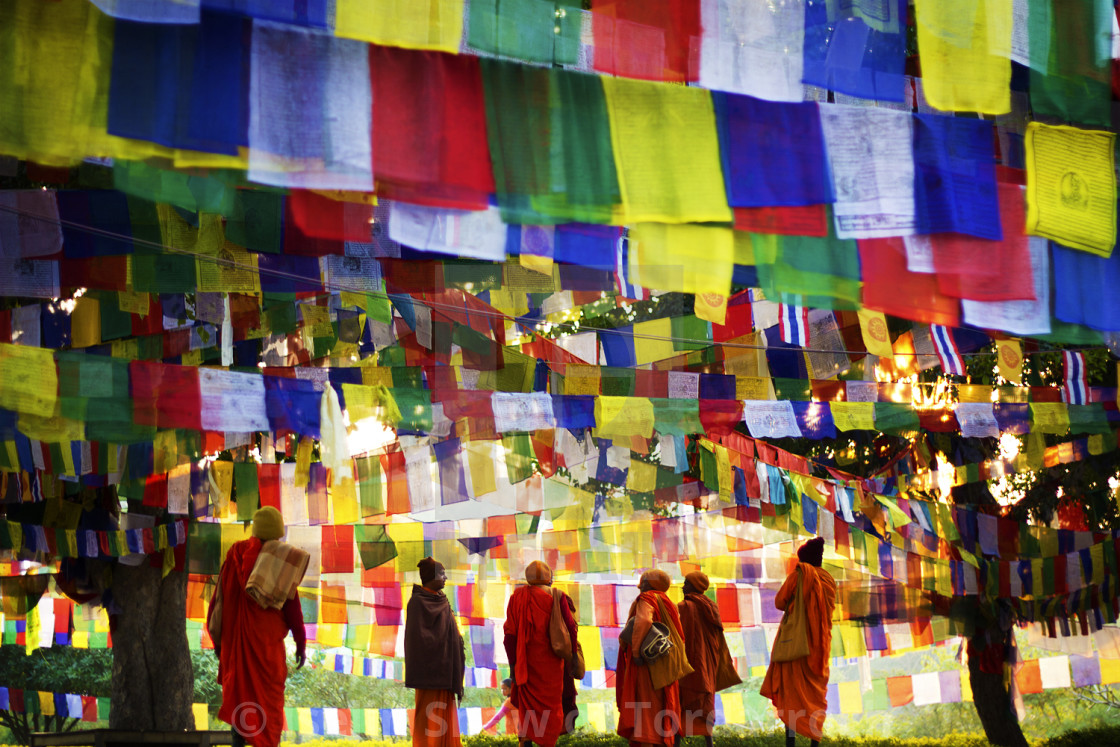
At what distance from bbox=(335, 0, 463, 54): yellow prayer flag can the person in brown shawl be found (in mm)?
4822

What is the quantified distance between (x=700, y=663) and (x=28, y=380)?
219 inches

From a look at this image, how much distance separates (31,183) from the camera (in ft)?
26.1

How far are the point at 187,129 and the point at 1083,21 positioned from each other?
4630mm

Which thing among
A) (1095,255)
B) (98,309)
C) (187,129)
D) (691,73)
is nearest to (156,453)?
(98,309)

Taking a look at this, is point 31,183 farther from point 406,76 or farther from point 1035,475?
point 1035,475

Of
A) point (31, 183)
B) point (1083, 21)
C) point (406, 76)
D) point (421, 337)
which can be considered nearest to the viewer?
point (406, 76)

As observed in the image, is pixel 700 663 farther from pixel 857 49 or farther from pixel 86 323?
pixel 86 323

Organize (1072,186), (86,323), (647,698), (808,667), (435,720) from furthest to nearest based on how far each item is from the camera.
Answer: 1. (808,667)
2. (647,698)
3. (435,720)
4. (86,323)
5. (1072,186)

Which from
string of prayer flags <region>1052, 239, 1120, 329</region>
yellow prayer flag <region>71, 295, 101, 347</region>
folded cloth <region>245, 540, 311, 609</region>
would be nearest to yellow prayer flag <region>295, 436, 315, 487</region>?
yellow prayer flag <region>71, 295, 101, 347</region>

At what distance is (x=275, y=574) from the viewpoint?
21.2ft

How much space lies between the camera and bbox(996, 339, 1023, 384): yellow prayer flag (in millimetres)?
9688

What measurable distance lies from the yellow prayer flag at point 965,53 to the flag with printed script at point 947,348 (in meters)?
4.00

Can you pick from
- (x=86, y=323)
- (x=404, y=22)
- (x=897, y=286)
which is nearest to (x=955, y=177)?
(x=897, y=286)

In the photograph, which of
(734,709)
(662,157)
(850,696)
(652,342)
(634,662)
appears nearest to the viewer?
(662,157)
